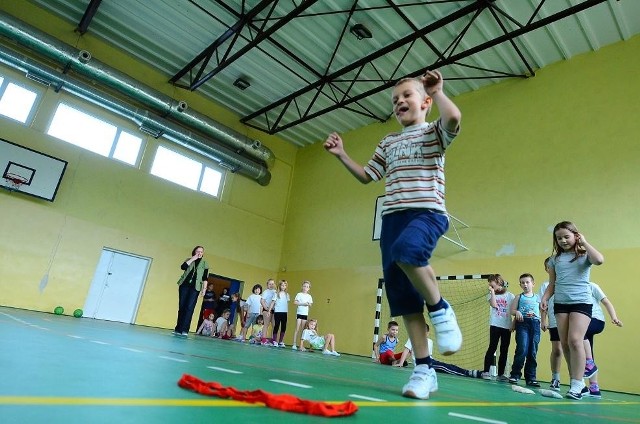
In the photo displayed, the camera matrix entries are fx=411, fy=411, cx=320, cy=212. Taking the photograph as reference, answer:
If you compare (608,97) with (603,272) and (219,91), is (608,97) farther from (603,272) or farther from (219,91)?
(219,91)

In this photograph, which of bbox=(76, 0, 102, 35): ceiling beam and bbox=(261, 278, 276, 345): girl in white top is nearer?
bbox=(261, 278, 276, 345): girl in white top

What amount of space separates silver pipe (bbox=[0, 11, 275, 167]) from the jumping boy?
30.5 ft

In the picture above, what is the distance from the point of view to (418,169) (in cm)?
199

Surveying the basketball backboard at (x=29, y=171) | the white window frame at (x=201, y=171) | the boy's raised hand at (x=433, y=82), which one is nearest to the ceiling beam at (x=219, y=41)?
the white window frame at (x=201, y=171)

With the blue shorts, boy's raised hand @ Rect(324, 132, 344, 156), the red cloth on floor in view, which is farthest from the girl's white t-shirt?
the red cloth on floor

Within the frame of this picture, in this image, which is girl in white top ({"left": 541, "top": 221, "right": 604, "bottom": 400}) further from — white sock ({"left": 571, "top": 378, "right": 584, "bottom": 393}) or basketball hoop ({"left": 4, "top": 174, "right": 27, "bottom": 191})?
basketball hoop ({"left": 4, "top": 174, "right": 27, "bottom": 191})

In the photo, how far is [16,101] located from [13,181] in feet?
6.06

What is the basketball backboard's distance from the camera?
8531 millimetres

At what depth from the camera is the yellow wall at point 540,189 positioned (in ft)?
22.7

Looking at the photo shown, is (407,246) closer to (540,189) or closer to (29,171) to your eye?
(540,189)

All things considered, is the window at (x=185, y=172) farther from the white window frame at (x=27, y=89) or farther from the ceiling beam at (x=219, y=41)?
the white window frame at (x=27, y=89)

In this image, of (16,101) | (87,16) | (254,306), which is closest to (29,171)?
(16,101)

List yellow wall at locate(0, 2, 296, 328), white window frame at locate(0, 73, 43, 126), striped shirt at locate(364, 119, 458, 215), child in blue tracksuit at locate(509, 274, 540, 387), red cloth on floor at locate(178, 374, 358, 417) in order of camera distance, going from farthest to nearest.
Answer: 1. white window frame at locate(0, 73, 43, 126)
2. yellow wall at locate(0, 2, 296, 328)
3. child in blue tracksuit at locate(509, 274, 540, 387)
4. striped shirt at locate(364, 119, 458, 215)
5. red cloth on floor at locate(178, 374, 358, 417)

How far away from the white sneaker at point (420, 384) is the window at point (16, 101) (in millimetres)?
10266
